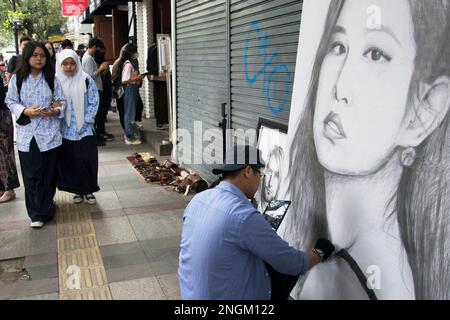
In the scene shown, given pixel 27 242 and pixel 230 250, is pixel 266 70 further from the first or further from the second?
pixel 27 242

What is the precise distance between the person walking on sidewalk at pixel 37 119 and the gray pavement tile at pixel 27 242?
148 mm

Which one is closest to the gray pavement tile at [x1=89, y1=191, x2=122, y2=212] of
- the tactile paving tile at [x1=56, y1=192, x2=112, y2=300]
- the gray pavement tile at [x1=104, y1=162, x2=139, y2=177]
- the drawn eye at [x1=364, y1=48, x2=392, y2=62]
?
the tactile paving tile at [x1=56, y1=192, x2=112, y2=300]

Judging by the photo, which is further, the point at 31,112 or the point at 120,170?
the point at 120,170

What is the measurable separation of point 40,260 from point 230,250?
107 inches

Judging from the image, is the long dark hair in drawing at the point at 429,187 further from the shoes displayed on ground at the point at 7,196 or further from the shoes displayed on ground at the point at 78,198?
the shoes displayed on ground at the point at 7,196

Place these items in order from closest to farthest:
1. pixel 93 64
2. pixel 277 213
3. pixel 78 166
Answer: pixel 277 213
pixel 78 166
pixel 93 64

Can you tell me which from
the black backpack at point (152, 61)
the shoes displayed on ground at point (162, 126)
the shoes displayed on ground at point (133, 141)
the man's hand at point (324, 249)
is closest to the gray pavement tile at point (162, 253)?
the man's hand at point (324, 249)

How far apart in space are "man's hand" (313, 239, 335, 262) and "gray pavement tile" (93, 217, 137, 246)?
2.60m

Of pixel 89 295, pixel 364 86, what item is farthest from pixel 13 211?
pixel 364 86

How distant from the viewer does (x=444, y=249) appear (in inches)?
76.5

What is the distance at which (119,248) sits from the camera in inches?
182

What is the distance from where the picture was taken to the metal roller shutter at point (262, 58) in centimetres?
373

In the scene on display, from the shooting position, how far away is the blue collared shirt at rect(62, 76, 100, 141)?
5535 millimetres

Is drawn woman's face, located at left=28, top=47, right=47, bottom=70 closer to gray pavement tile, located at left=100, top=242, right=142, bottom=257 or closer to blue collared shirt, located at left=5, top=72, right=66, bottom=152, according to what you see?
blue collared shirt, located at left=5, top=72, right=66, bottom=152
